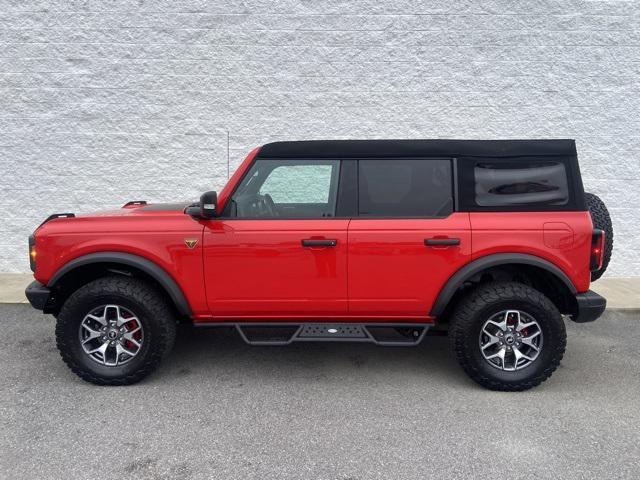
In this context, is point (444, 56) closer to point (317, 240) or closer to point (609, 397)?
point (317, 240)

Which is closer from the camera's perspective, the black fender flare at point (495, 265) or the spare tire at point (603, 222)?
the black fender flare at point (495, 265)

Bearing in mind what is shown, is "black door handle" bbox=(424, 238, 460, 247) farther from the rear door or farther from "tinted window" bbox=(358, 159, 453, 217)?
"tinted window" bbox=(358, 159, 453, 217)

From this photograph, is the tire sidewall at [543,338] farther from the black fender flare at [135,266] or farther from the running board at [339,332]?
the black fender flare at [135,266]

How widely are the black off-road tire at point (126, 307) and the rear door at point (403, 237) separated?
58.2 inches

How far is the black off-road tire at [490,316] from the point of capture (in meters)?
3.08

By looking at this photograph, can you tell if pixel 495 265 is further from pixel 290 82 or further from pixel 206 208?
pixel 290 82

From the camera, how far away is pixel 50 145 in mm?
6328

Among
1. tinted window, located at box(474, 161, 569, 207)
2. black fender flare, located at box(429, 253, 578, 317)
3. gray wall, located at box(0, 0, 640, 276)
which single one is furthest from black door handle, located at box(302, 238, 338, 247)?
gray wall, located at box(0, 0, 640, 276)

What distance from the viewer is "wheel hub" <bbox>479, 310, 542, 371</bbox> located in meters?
3.14

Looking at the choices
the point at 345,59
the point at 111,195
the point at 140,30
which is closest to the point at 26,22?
the point at 140,30

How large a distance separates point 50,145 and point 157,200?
1.77m

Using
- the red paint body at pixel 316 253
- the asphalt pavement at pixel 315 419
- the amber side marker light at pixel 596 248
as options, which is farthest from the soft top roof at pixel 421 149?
the asphalt pavement at pixel 315 419

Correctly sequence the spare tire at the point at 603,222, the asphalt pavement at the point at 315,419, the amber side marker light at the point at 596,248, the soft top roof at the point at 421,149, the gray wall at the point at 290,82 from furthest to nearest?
1. the gray wall at the point at 290,82
2. the spare tire at the point at 603,222
3. the soft top roof at the point at 421,149
4. the amber side marker light at the point at 596,248
5. the asphalt pavement at the point at 315,419

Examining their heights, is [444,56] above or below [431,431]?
above
